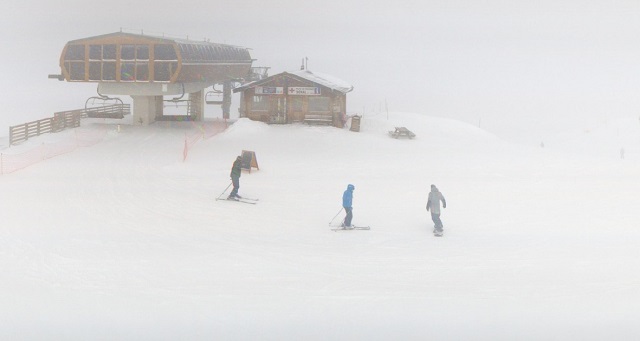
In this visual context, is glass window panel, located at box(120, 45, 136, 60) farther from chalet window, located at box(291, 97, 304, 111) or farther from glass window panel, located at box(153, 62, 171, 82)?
chalet window, located at box(291, 97, 304, 111)

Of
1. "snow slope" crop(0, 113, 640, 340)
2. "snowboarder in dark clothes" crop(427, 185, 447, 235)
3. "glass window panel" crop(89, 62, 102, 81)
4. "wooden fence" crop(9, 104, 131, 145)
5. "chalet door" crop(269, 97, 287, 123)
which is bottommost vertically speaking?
"snow slope" crop(0, 113, 640, 340)

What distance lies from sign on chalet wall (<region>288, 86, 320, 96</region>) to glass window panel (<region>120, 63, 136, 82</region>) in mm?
8572

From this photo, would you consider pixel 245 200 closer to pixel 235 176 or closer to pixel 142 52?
pixel 235 176

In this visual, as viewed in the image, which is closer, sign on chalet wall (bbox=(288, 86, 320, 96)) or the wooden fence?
the wooden fence

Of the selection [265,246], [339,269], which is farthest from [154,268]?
[339,269]

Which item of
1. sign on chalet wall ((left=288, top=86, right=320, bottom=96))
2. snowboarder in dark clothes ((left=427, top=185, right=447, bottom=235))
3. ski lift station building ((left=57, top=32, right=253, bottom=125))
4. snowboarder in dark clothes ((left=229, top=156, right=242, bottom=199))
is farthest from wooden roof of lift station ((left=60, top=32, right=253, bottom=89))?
snowboarder in dark clothes ((left=427, top=185, right=447, bottom=235))

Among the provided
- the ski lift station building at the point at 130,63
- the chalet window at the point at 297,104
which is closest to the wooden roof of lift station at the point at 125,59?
the ski lift station building at the point at 130,63

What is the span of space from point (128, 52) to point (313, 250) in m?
22.5

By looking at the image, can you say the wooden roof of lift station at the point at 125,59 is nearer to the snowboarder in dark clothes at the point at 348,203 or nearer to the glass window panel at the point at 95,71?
the glass window panel at the point at 95,71

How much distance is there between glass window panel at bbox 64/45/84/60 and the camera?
36312 millimetres

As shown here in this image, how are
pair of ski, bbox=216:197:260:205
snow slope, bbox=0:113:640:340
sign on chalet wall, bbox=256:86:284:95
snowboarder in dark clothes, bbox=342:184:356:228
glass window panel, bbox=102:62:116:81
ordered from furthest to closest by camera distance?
1. sign on chalet wall, bbox=256:86:284:95
2. glass window panel, bbox=102:62:116:81
3. pair of ski, bbox=216:197:260:205
4. snowboarder in dark clothes, bbox=342:184:356:228
5. snow slope, bbox=0:113:640:340

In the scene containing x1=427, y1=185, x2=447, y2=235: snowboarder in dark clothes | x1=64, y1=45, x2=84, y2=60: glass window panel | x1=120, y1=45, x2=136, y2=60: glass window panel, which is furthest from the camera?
x1=64, y1=45, x2=84, y2=60: glass window panel

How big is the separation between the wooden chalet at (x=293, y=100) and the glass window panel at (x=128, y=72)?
570 centimetres

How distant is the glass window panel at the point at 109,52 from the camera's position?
3600 centimetres
